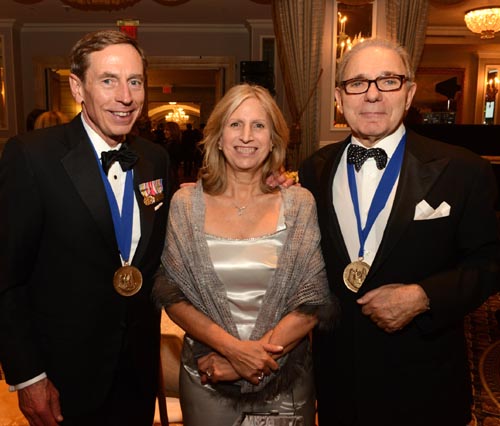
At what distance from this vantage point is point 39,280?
1.78 m

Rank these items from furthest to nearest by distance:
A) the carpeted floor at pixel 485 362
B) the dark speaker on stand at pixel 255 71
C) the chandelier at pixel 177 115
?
the chandelier at pixel 177 115 → the dark speaker on stand at pixel 255 71 → the carpeted floor at pixel 485 362

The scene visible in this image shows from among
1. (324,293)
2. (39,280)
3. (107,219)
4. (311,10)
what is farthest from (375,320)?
(311,10)

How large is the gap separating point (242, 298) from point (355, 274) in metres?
0.42

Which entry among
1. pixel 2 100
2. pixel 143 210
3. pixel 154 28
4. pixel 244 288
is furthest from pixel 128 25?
pixel 2 100

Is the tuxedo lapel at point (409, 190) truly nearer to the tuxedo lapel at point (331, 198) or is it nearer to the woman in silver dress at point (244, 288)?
the tuxedo lapel at point (331, 198)

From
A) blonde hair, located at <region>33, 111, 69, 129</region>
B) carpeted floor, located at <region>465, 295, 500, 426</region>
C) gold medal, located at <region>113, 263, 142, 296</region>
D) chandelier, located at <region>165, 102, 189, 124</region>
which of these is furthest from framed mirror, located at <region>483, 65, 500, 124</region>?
chandelier, located at <region>165, 102, 189, 124</region>

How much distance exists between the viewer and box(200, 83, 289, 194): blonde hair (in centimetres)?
198

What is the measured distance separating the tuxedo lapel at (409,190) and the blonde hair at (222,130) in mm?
510

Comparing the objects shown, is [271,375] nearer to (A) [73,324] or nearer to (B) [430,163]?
(A) [73,324]

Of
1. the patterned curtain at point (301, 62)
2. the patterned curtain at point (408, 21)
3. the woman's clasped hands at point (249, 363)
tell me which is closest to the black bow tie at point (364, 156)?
the woman's clasped hands at point (249, 363)

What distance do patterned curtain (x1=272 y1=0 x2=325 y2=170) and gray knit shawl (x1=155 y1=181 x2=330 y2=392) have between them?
5.00 metres

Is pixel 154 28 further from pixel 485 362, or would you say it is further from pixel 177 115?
pixel 177 115

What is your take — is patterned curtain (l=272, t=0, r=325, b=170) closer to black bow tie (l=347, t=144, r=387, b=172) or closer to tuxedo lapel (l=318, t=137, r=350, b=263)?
tuxedo lapel (l=318, t=137, r=350, b=263)

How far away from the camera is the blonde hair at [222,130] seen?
6.51 feet
